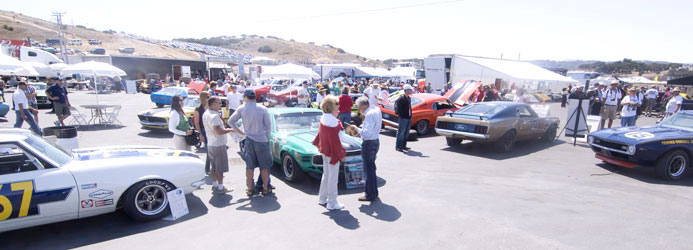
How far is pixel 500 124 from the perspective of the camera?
8562mm

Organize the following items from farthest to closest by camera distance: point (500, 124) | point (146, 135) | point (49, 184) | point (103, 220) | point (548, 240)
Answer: point (146, 135) → point (500, 124) → point (103, 220) → point (548, 240) → point (49, 184)

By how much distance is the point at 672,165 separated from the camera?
658 centimetres

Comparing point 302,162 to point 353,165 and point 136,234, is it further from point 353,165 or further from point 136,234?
point 136,234

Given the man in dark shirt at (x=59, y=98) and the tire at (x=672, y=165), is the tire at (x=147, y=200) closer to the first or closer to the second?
the tire at (x=672, y=165)

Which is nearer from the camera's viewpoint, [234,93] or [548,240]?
[548,240]

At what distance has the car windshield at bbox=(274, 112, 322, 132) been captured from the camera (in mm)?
6887

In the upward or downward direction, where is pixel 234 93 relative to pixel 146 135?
upward

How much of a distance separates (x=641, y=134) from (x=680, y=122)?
1360 mm

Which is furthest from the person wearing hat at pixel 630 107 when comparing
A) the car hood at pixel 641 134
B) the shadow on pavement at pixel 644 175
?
the shadow on pavement at pixel 644 175

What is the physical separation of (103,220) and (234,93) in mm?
6665

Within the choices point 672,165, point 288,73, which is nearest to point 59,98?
point 288,73

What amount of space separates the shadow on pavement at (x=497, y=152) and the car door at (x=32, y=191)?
7914mm

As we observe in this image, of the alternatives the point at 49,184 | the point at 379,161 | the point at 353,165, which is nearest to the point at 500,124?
the point at 379,161

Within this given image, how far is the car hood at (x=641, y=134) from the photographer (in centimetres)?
653
